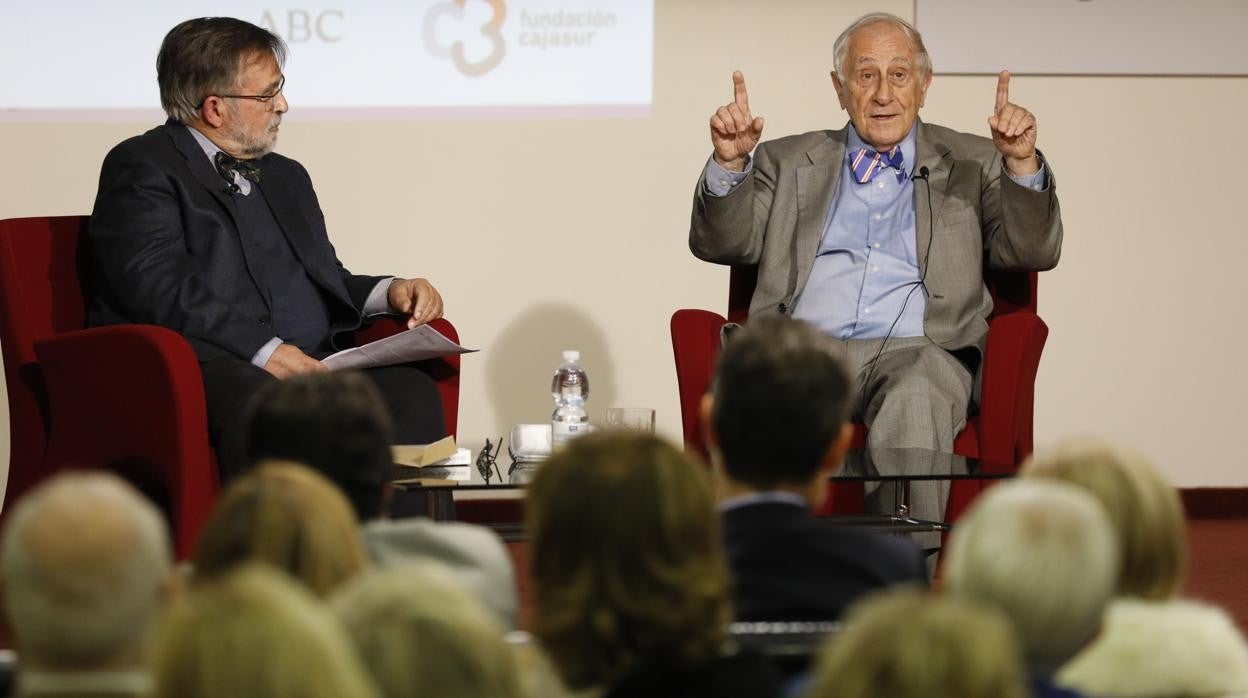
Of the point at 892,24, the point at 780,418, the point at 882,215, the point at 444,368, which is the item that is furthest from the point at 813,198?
the point at 780,418

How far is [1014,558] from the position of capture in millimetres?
1216

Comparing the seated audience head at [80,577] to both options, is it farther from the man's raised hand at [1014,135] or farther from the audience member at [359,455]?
the man's raised hand at [1014,135]

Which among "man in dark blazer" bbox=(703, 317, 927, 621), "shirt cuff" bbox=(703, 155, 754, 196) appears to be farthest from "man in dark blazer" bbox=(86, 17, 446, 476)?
"man in dark blazer" bbox=(703, 317, 927, 621)

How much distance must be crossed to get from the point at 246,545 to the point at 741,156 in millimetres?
2710

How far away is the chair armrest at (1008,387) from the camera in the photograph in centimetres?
358

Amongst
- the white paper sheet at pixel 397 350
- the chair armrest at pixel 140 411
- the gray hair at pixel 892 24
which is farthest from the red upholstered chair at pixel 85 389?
the gray hair at pixel 892 24

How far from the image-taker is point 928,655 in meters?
0.99

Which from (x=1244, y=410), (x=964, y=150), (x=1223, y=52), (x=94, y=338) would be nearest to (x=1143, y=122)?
(x=1223, y=52)

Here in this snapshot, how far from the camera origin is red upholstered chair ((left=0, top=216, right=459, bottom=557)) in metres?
3.20

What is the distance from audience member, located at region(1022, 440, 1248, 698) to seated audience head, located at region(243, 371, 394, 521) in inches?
27.4

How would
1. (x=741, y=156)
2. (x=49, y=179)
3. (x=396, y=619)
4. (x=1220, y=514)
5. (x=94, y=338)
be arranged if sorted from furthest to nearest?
(x=1220, y=514), (x=49, y=179), (x=741, y=156), (x=94, y=338), (x=396, y=619)

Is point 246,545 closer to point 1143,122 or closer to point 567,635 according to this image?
point 567,635

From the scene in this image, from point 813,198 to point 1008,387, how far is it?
29.6 inches

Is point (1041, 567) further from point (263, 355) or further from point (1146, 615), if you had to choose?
point (263, 355)
